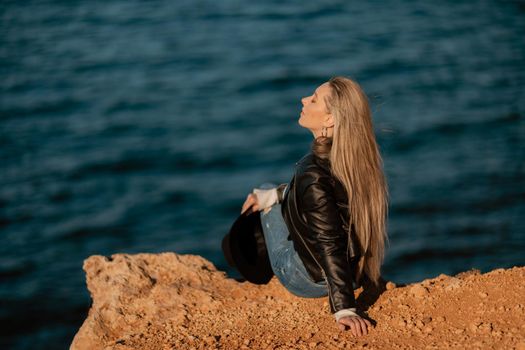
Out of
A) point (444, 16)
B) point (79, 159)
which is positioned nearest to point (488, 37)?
point (444, 16)

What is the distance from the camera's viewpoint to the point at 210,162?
37.0 feet

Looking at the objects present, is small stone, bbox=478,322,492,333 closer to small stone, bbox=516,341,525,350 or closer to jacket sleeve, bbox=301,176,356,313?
small stone, bbox=516,341,525,350

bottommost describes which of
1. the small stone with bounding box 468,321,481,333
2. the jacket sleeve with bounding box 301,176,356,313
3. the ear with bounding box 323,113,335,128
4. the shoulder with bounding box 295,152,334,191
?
the small stone with bounding box 468,321,481,333

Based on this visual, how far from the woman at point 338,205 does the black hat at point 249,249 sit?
0.39 m

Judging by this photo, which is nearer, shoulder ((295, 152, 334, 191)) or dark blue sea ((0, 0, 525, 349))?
shoulder ((295, 152, 334, 191))

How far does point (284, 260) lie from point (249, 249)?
16.6 inches

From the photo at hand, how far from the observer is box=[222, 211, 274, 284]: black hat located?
5.36 meters

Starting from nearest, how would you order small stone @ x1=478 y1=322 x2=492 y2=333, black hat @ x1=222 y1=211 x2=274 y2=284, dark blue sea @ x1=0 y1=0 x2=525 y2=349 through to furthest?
1. small stone @ x1=478 y1=322 x2=492 y2=333
2. black hat @ x1=222 y1=211 x2=274 y2=284
3. dark blue sea @ x1=0 y1=0 x2=525 y2=349

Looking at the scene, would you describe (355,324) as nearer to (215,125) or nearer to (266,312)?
(266,312)

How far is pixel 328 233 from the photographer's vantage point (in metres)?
4.64

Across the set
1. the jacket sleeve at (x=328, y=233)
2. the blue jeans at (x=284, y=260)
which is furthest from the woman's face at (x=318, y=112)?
the blue jeans at (x=284, y=260)

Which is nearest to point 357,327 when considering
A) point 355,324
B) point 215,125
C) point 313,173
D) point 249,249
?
point 355,324

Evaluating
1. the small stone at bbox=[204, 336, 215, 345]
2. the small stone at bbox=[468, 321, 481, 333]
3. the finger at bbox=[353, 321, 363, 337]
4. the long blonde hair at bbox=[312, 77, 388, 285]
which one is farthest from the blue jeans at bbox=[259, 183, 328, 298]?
the small stone at bbox=[468, 321, 481, 333]

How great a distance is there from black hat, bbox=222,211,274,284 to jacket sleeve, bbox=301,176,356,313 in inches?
31.1
